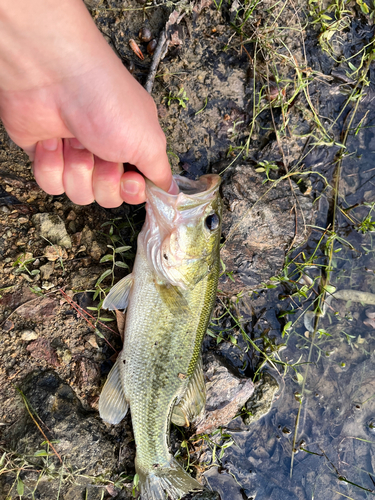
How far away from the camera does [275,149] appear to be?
3607mm

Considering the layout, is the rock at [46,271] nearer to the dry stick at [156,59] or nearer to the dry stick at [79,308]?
the dry stick at [79,308]

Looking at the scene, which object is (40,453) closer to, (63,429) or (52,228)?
(63,429)

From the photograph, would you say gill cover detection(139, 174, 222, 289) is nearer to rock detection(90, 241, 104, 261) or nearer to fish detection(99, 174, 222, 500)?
fish detection(99, 174, 222, 500)

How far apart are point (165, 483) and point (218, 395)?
915mm

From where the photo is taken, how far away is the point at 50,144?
8.66 ft

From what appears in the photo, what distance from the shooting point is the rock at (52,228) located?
3.12 metres

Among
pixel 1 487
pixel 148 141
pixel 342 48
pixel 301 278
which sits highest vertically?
pixel 148 141

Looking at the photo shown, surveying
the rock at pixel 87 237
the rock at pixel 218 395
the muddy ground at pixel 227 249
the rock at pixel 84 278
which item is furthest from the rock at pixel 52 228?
the rock at pixel 218 395

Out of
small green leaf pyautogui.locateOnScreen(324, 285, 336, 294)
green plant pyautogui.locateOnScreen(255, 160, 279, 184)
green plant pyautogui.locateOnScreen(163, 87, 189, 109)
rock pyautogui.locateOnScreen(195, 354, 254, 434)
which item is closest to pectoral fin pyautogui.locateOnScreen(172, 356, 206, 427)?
rock pyautogui.locateOnScreen(195, 354, 254, 434)

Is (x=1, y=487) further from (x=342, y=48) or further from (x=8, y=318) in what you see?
(x=342, y=48)

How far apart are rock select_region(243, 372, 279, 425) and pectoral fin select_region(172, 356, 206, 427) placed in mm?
A: 842

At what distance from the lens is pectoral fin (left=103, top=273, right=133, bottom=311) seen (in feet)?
9.75

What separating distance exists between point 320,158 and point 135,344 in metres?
2.87

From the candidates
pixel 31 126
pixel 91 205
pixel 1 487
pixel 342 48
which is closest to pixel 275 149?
pixel 342 48
